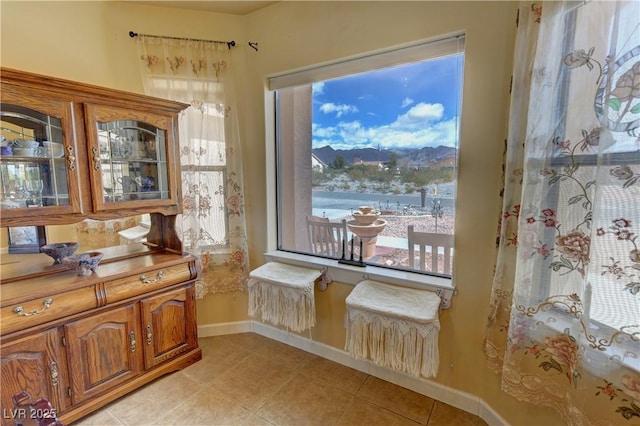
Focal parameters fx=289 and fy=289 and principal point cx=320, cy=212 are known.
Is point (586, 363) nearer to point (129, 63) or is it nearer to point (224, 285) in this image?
point (224, 285)

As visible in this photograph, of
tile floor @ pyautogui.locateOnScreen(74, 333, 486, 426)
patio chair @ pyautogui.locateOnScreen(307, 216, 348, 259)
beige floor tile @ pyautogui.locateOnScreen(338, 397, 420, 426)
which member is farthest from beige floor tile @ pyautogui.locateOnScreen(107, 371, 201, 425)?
patio chair @ pyautogui.locateOnScreen(307, 216, 348, 259)

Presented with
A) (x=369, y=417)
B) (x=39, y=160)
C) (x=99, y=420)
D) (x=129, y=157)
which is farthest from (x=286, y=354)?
(x=39, y=160)

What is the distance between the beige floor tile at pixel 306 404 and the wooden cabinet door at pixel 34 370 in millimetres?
1066

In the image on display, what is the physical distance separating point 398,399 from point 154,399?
1.51 metres

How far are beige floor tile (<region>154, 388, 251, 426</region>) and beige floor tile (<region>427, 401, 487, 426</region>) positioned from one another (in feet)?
3.52

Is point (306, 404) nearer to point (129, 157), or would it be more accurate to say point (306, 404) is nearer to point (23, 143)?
point (129, 157)

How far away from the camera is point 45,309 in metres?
1.43

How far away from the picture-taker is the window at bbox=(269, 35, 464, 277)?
5.70 ft

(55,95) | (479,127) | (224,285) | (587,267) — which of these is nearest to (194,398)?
(224,285)

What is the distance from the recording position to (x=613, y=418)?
98 centimetres

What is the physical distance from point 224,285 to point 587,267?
2297 mm

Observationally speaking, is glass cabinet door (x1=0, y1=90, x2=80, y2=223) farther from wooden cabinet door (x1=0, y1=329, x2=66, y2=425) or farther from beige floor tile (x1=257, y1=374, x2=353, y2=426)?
beige floor tile (x1=257, y1=374, x2=353, y2=426)

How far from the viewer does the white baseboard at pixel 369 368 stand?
1.67 m

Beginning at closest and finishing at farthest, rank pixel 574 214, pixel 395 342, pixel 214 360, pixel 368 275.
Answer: pixel 574 214, pixel 395 342, pixel 368 275, pixel 214 360
